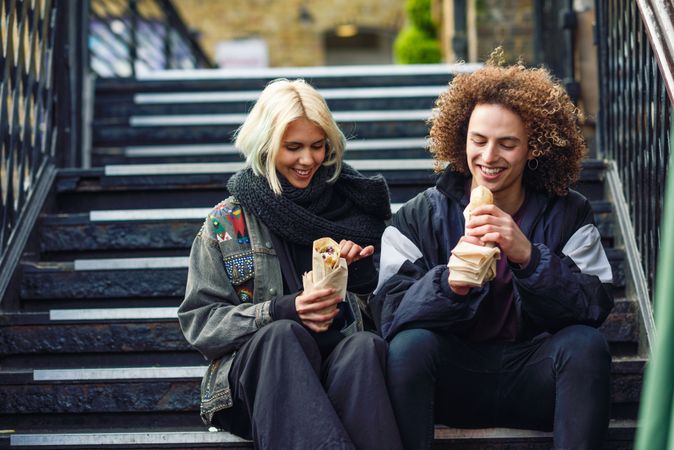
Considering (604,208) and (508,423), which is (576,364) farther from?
(604,208)

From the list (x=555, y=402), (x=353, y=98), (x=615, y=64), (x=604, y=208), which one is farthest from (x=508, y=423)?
(x=353, y=98)

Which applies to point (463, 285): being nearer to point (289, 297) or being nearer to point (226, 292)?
point (289, 297)

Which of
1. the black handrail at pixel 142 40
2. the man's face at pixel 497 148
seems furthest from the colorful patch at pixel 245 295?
the black handrail at pixel 142 40

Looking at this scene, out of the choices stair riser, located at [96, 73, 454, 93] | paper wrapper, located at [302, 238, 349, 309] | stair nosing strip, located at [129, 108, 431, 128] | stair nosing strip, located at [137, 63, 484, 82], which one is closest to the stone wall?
stair nosing strip, located at [137, 63, 484, 82]

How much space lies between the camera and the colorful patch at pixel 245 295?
3254mm

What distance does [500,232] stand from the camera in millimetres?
2924

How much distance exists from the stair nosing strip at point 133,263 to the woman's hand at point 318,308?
1315 mm

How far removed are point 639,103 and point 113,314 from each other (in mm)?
1993

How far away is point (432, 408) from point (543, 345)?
34 cm

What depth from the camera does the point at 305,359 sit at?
9.62ft

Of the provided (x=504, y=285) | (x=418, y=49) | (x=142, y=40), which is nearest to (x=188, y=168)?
(x=504, y=285)

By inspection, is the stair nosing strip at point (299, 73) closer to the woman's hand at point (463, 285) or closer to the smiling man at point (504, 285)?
the smiling man at point (504, 285)

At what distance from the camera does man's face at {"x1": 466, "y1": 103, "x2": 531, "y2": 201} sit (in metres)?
3.17

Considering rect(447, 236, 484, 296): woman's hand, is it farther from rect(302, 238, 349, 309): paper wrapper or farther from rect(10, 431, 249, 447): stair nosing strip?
rect(10, 431, 249, 447): stair nosing strip
